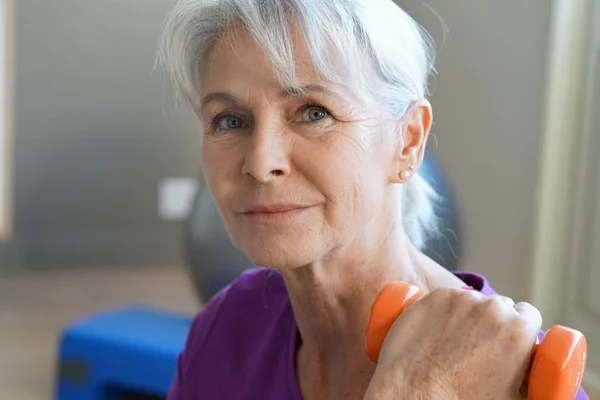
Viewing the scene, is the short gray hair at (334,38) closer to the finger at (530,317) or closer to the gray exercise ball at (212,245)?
the finger at (530,317)

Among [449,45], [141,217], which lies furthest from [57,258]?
[449,45]

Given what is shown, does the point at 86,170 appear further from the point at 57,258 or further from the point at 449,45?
the point at 449,45

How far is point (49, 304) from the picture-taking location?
3771mm

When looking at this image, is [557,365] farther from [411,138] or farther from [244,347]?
[244,347]

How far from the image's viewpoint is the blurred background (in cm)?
233

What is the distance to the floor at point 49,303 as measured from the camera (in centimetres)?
292

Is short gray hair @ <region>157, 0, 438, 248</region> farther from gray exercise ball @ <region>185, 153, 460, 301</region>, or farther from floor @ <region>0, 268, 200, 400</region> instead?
floor @ <region>0, 268, 200, 400</region>

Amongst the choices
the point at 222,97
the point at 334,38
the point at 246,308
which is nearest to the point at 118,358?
the point at 246,308

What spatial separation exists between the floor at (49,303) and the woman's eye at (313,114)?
2130 mm

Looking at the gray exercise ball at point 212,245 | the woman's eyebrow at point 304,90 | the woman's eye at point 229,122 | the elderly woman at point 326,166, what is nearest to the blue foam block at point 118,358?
the gray exercise ball at point 212,245

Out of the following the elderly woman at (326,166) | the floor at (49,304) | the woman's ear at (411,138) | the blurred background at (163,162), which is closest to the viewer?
the elderly woman at (326,166)

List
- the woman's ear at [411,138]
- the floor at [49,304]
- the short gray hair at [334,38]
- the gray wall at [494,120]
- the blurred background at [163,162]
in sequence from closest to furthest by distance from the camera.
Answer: the short gray hair at [334,38]
the woman's ear at [411,138]
the blurred background at [163,162]
the gray wall at [494,120]
the floor at [49,304]

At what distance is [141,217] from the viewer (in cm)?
440

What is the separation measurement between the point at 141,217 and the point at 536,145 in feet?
8.28
